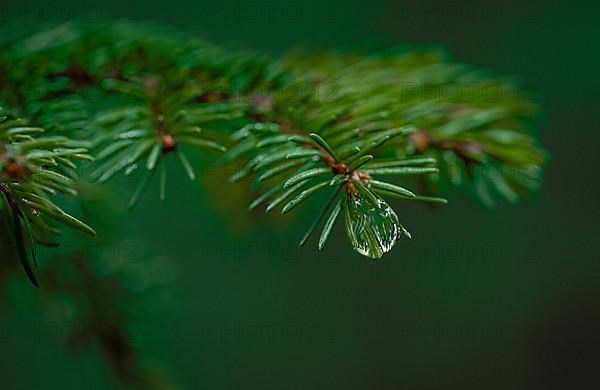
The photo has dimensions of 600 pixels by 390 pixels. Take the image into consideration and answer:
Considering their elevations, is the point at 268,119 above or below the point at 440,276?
above

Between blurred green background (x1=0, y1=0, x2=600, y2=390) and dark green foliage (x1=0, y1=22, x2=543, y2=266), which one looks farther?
blurred green background (x1=0, y1=0, x2=600, y2=390)

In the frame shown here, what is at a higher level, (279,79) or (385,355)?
(279,79)

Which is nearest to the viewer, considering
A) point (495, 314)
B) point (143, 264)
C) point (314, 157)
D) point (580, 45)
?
point (314, 157)

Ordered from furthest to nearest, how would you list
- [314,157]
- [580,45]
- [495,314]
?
1. [495,314]
2. [580,45]
3. [314,157]

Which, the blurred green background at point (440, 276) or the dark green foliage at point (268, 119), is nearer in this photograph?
the dark green foliage at point (268, 119)

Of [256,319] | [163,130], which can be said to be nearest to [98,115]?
[163,130]

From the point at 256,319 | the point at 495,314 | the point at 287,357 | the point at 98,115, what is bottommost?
the point at 287,357

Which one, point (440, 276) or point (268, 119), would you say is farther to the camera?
point (440, 276)

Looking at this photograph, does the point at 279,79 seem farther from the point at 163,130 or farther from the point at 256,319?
the point at 256,319
